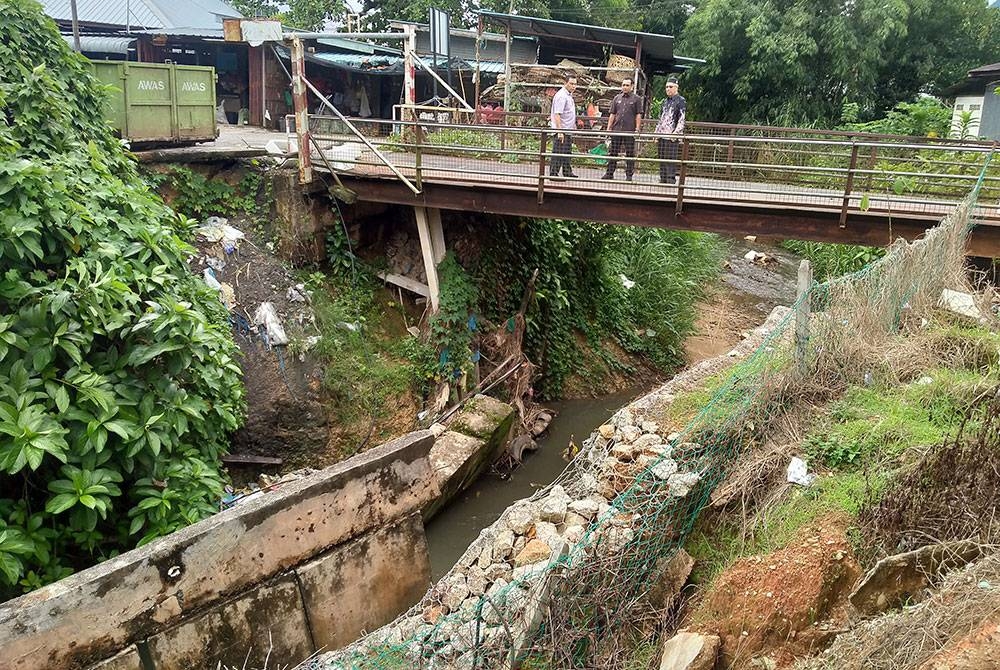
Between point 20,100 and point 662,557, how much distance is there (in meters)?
7.12

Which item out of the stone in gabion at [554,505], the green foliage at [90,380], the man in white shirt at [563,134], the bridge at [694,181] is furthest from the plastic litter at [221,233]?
the stone in gabion at [554,505]

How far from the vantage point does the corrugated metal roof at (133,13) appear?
790 inches

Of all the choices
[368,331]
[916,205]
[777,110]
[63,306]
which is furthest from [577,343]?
[777,110]

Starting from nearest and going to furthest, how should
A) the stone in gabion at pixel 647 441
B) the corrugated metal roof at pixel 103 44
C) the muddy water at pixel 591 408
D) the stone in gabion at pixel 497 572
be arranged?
1. the stone in gabion at pixel 497 572
2. the stone in gabion at pixel 647 441
3. the muddy water at pixel 591 408
4. the corrugated metal roof at pixel 103 44

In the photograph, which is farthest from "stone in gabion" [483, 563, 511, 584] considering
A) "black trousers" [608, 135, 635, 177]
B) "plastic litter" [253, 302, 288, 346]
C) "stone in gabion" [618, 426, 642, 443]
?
"black trousers" [608, 135, 635, 177]

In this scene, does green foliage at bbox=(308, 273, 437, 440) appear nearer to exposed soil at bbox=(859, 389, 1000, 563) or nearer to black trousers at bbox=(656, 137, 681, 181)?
black trousers at bbox=(656, 137, 681, 181)

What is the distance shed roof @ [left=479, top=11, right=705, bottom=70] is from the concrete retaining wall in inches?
547

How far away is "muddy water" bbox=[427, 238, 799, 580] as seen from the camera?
8805mm

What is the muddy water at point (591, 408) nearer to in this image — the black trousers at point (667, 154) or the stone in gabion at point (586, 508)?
the stone in gabion at point (586, 508)

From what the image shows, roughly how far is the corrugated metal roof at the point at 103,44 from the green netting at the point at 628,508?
18706mm

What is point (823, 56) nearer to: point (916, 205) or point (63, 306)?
point (916, 205)

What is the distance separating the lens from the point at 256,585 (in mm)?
4770

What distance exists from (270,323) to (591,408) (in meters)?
5.37

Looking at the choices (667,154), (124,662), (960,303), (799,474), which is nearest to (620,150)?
(667,154)
